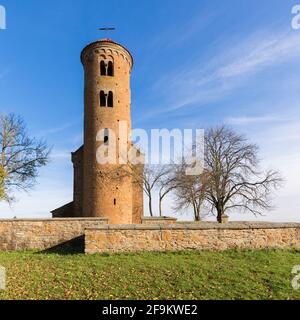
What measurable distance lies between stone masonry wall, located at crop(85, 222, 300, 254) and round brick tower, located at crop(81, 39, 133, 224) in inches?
373

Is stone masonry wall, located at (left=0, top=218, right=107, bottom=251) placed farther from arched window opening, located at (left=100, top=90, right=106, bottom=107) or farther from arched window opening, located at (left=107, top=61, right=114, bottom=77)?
arched window opening, located at (left=107, top=61, right=114, bottom=77)

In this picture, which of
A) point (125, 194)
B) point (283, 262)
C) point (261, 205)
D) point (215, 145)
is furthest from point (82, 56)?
point (283, 262)

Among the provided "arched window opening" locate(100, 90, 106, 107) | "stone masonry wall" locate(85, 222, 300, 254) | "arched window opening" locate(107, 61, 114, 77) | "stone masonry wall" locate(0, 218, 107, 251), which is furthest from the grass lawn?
"arched window opening" locate(107, 61, 114, 77)

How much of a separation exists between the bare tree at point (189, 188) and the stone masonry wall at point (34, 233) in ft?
37.2

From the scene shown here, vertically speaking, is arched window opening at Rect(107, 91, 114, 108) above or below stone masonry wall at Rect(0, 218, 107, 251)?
above

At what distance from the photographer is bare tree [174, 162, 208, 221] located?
72.3ft

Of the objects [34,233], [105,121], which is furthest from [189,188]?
[34,233]

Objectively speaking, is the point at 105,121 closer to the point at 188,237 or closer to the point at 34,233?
the point at 34,233

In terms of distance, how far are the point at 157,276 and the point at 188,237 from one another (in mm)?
3069

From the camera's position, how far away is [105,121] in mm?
21031

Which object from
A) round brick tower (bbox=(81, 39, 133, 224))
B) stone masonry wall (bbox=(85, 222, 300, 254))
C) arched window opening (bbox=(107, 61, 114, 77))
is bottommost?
stone masonry wall (bbox=(85, 222, 300, 254))

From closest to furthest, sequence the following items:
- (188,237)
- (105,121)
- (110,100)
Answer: (188,237), (105,121), (110,100)

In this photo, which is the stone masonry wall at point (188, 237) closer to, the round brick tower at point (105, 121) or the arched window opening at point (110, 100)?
the round brick tower at point (105, 121)
